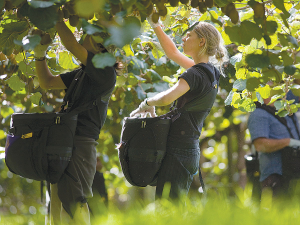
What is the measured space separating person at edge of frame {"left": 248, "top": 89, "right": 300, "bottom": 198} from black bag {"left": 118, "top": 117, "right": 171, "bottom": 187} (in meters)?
1.43

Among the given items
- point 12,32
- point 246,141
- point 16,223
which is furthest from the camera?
point 246,141

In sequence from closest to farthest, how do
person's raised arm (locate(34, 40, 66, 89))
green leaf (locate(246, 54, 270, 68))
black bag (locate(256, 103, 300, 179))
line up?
green leaf (locate(246, 54, 270, 68)) → person's raised arm (locate(34, 40, 66, 89)) → black bag (locate(256, 103, 300, 179))

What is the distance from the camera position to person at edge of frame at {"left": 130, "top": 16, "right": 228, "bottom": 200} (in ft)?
6.37

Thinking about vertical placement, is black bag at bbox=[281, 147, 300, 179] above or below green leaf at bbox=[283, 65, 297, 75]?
below

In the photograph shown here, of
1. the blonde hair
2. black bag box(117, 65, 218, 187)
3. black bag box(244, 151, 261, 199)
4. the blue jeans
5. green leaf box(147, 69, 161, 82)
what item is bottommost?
black bag box(244, 151, 261, 199)

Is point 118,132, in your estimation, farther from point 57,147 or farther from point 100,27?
point 100,27

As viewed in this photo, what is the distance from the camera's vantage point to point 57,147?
6.05ft

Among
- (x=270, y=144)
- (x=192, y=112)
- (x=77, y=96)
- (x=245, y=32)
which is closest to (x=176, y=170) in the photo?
(x=192, y=112)

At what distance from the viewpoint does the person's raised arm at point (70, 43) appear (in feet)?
5.31

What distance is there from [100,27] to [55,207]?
1.24 metres

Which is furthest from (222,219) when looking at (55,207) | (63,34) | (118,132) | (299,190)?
(118,132)

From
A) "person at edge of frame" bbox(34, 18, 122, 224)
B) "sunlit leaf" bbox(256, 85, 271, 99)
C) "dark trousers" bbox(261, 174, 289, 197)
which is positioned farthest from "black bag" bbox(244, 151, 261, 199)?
"person at edge of frame" bbox(34, 18, 122, 224)

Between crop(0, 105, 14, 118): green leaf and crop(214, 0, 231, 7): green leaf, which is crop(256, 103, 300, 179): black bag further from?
crop(0, 105, 14, 118): green leaf

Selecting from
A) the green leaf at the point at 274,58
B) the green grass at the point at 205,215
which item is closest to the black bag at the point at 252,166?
the green grass at the point at 205,215
